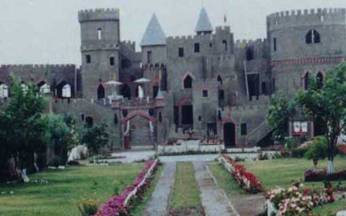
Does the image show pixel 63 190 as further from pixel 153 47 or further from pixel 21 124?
pixel 153 47

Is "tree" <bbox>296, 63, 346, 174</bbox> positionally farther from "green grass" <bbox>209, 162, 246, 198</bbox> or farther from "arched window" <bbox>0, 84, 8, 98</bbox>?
"arched window" <bbox>0, 84, 8, 98</bbox>

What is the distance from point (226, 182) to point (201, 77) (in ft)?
181

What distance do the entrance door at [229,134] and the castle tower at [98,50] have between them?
15.1 meters

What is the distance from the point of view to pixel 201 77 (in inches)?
3976

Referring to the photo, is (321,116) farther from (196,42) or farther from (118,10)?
(118,10)

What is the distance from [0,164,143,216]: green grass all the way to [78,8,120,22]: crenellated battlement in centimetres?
4472

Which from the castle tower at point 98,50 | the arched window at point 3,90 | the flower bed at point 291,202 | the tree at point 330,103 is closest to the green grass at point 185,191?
the flower bed at point 291,202

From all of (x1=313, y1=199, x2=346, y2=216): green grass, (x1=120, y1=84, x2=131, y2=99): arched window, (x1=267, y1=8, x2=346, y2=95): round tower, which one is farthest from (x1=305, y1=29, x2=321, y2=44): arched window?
(x1=313, y1=199, x2=346, y2=216): green grass

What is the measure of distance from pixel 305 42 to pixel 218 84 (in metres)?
8.28

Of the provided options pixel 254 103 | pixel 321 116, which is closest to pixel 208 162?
pixel 321 116

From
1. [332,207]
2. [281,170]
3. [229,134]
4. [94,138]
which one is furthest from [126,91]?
[332,207]

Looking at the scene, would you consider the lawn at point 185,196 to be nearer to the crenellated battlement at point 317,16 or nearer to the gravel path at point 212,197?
the gravel path at point 212,197

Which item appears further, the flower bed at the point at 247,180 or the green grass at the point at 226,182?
the green grass at the point at 226,182

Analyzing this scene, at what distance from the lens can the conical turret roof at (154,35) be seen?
106625 millimetres
